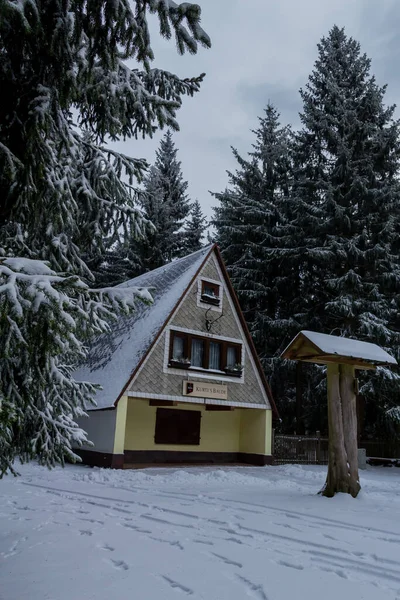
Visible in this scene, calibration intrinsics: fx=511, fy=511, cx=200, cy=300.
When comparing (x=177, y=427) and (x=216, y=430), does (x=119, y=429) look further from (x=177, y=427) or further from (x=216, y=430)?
(x=216, y=430)

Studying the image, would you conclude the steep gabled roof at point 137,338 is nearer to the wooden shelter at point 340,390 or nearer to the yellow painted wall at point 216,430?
the yellow painted wall at point 216,430

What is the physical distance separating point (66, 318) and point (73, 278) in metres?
0.33

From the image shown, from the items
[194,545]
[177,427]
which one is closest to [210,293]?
[177,427]

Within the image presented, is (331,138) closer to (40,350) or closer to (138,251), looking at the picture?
(138,251)

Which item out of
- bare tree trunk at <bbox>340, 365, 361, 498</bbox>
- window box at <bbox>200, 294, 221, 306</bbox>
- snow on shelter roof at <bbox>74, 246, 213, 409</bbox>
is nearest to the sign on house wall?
snow on shelter roof at <bbox>74, 246, 213, 409</bbox>

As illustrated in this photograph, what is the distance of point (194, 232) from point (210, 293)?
643 inches

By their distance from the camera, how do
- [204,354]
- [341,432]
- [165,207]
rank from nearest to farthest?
[341,432] < [204,354] < [165,207]

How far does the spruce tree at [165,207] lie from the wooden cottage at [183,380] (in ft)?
38.2

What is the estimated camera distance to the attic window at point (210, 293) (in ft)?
68.0

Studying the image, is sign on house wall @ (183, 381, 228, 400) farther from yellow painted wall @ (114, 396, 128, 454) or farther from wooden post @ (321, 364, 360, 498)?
wooden post @ (321, 364, 360, 498)

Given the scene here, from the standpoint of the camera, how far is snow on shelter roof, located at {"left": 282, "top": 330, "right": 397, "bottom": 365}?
36.2 feet

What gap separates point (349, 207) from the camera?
27.5 m

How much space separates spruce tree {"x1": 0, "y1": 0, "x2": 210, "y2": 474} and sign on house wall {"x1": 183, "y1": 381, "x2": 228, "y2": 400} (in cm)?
1181

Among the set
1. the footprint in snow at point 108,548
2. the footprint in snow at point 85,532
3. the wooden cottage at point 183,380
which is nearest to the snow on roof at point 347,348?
the footprint in snow at point 85,532
